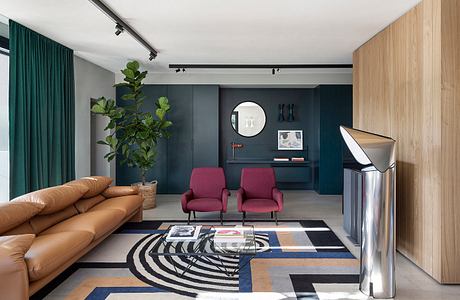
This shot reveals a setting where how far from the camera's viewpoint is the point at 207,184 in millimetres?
5602

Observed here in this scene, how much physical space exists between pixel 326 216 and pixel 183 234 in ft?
9.87

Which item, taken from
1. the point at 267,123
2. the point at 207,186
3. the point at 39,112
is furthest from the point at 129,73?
the point at 267,123

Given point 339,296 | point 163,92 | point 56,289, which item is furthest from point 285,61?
point 56,289

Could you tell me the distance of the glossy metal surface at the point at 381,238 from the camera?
9.44 feet

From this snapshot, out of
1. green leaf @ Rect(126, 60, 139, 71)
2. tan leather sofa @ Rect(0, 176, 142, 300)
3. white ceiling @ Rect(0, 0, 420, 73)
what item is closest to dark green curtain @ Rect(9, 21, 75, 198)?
white ceiling @ Rect(0, 0, 420, 73)

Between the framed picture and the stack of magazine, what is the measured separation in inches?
191

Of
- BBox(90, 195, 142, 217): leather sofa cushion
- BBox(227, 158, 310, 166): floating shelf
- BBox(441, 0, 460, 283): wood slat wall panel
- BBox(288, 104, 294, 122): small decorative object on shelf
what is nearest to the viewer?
BBox(441, 0, 460, 283): wood slat wall panel

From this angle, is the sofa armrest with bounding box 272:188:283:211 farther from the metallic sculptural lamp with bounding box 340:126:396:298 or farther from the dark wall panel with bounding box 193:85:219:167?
the dark wall panel with bounding box 193:85:219:167

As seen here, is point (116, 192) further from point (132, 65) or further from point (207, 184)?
point (132, 65)

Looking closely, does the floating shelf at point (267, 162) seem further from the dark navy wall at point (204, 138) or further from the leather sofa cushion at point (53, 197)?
the leather sofa cushion at point (53, 197)

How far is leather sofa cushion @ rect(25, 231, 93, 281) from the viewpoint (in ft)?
8.30

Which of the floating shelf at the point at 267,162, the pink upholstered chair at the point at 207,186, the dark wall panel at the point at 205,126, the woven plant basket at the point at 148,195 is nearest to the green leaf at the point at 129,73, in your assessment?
the dark wall panel at the point at 205,126

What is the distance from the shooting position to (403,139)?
3.85 metres

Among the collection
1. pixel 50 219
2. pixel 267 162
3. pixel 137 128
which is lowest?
pixel 50 219
